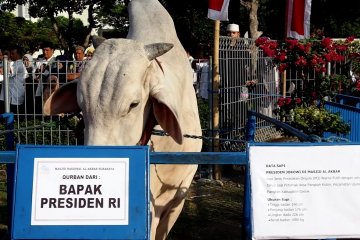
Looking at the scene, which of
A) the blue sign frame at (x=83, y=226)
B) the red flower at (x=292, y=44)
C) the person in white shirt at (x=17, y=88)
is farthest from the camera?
the person in white shirt at (x=17, y=88)

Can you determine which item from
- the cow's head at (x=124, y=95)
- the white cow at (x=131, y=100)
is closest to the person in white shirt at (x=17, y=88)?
the white cow at (x=131, y=100)

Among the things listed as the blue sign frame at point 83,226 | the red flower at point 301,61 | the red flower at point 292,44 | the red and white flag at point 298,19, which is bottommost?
the blue sign frame at point 83,226

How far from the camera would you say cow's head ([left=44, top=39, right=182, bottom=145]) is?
331cm

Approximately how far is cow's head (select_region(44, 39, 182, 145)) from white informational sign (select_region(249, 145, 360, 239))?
2.74 feet

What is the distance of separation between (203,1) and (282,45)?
15.0 meters

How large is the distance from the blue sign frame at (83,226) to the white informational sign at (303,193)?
1.69ft

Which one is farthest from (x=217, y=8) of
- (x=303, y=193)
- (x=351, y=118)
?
(x=303, y=193)

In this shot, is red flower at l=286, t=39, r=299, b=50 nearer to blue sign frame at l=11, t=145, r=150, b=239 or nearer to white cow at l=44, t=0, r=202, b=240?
white cow at l=44, t=0, r=202, b=240

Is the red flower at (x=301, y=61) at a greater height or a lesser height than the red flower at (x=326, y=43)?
lesser

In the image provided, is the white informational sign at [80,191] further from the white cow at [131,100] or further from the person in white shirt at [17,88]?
→ the person in white shirt at [17,88]

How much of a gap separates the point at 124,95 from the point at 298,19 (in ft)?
21.2

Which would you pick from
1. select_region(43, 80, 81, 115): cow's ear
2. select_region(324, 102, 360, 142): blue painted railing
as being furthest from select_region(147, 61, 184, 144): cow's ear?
select_region(324, 102, 360, 142): blue painted railing

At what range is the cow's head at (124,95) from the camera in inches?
130

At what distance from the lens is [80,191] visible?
2.77 meters
